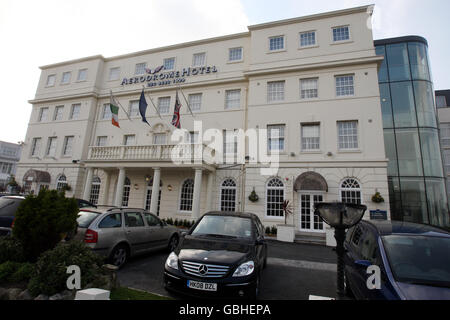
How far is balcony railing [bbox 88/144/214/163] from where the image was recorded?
13.7m

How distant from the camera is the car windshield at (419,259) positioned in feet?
9.15

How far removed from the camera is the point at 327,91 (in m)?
14.3

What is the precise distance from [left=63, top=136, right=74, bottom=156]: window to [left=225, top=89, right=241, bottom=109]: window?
592 inches

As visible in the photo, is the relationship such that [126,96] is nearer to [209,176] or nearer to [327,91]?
[209,176]

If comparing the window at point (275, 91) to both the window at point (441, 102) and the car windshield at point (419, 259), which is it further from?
the window at point (441, 102)

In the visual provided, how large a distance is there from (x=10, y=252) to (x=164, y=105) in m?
15.5

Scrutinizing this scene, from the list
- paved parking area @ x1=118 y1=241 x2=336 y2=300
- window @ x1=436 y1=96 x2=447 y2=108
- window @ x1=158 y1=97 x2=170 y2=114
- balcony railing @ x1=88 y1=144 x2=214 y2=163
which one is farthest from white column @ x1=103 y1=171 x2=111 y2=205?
window @ x1=436 y1=96 x2=447 y2=108

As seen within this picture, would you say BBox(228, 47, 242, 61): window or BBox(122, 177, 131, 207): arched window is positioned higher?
BBox(228, 47, 242, 61): window

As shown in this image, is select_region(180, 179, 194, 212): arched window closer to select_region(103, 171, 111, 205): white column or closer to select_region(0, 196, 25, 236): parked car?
select_region(103, 171, 111, 205): white column

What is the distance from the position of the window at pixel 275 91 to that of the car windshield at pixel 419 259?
522 inches

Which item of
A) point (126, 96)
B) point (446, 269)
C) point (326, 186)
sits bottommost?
point (446, 269)

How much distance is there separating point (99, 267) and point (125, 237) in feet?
6.26

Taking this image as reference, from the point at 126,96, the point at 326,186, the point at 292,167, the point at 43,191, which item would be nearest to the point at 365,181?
the point at 326,186


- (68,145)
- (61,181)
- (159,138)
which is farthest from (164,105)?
(61,181)
